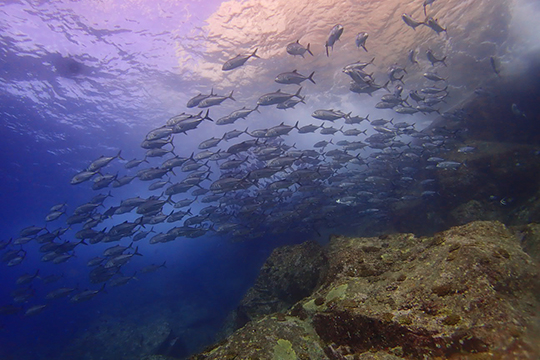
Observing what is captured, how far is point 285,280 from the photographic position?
21.2 ft

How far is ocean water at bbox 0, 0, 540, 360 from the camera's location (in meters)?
11.9

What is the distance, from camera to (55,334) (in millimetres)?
24578

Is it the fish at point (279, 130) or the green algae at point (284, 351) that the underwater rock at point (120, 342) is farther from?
the green algae at point (284, 351)

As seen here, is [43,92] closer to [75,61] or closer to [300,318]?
[75,61]

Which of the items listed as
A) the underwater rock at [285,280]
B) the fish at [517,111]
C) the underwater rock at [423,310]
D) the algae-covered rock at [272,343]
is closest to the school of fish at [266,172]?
the fish at [517,111]

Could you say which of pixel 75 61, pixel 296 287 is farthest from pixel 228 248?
pixel 75 61

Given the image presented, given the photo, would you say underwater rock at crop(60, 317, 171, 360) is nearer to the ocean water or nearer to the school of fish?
the ocean water

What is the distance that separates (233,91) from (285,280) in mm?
13025

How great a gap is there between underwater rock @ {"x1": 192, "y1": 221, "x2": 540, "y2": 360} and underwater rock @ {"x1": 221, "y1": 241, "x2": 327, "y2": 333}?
215 centimetres

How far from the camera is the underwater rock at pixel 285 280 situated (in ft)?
19.7

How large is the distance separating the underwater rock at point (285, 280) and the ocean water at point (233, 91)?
10.1 feet

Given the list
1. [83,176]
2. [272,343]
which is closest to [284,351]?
[272,343]

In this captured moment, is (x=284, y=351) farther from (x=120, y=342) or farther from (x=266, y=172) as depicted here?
(x=120, y=342)

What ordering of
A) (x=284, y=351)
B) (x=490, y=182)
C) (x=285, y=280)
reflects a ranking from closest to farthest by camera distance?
(x=284, y=351) < (x=285, y=280) < (x=490, y=182)
